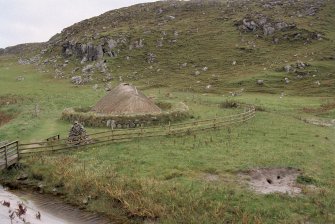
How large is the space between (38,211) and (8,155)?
9.41 meters

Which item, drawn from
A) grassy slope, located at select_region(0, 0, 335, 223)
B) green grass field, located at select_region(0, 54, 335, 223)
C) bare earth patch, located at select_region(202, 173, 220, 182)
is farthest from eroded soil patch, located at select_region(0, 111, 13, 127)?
bare earth patch, located at select_region(202, 173, 220, 182)

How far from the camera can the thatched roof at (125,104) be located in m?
50.3

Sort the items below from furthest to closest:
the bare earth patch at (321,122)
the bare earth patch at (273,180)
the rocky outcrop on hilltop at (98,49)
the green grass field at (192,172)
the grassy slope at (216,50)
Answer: the rocky outcrop on hilltop at (98,49) → the grassy slope at (216,50) → the bare earth patch at (321,122) → the bare earth patch at (273,180) → the green grass field at (192,172)

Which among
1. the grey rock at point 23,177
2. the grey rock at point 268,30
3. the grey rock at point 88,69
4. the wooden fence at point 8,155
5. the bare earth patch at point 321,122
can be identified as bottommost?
the bare earth patch at point 321,122

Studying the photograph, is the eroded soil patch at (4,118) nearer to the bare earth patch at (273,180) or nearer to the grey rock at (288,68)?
the bare earth patch at (273,180)

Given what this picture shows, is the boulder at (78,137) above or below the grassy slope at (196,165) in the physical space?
above

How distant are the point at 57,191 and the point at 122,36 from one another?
99.3 meters

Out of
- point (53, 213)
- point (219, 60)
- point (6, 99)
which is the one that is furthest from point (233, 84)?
point (53, 213)

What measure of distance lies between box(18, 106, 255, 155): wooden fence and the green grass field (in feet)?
3.11

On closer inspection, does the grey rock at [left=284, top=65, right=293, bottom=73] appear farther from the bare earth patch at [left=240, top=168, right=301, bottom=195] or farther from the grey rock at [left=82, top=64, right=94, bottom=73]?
the bare earth patch at [left=240, top=168, right=301, bottom=195]

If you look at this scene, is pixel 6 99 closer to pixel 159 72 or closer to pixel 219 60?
pixel 159 72

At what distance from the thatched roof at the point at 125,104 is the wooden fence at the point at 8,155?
55.8ft

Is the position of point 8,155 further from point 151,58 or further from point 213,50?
point 213,50

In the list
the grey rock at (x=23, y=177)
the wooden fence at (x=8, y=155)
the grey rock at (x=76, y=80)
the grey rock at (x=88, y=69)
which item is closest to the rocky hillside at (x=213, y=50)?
the grey rock at (x=76, y=80)
